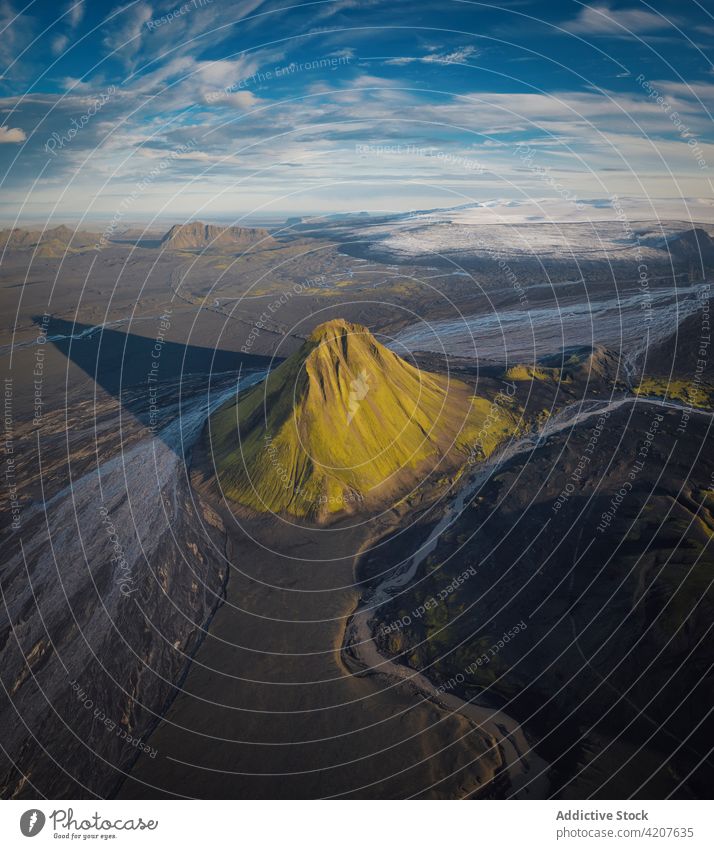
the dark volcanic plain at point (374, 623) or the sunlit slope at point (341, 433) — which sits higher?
the sunlit slope at point (341, 433)

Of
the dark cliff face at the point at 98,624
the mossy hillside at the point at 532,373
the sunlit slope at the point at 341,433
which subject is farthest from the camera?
the mossy hillside at the point at 532,373

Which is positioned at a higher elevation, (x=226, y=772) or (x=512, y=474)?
(x=512, y=474)

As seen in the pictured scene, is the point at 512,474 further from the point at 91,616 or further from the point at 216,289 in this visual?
the point at 216,289

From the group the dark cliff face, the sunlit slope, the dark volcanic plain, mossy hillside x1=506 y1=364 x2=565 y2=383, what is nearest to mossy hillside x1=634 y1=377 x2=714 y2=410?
the dark volcanic plain

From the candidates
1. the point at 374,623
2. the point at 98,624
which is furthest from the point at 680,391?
the point at 98,624

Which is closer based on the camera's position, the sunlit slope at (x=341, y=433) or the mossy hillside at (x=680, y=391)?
the sunlit slope at (x=341, y=433)

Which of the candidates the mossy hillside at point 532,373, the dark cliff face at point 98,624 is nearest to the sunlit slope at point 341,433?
the dark cliff face at point 98,624

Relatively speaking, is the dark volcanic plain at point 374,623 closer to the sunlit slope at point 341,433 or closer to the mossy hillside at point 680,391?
the mossy hillside at point 680,391

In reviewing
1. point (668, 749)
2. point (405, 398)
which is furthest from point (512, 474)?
point (668, 749)
